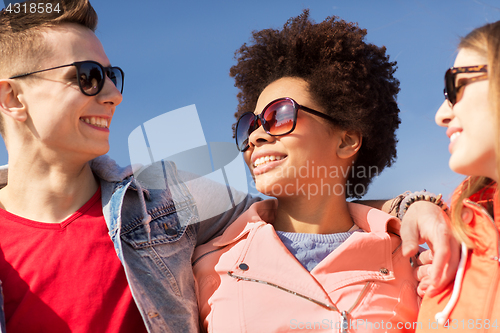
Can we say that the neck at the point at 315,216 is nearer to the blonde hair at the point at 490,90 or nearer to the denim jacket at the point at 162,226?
the denim jacket at the point at 162,226

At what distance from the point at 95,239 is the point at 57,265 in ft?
0.91

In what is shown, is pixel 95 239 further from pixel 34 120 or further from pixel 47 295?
pixel 34 120

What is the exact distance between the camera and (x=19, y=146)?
2951 millimetres

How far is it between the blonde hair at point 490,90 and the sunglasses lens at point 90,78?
2335mm

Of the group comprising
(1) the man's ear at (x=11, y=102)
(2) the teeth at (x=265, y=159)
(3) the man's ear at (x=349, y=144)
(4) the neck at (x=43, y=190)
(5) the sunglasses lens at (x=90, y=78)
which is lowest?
(4) the neck at (x=43, y=190)

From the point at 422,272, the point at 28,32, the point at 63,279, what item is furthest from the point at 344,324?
the point at 28,32

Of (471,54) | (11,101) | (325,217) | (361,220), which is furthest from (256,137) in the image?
(11,101)

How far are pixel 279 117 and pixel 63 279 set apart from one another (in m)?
1.87

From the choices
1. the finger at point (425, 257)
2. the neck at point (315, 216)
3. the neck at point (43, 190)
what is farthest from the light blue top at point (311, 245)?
the neck at point (43, 190)

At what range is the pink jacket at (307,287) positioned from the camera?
2.58m

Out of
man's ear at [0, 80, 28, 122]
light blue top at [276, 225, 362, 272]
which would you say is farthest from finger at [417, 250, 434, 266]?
man's ear at [0, 80, 28, 122]

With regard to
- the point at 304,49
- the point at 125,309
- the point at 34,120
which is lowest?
the point at 125,309

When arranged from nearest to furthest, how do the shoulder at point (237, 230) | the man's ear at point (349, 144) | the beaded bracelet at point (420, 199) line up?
the beaded bracelet at point (420, 199), the shoulder at point (237, 230), the man's ear at point (349, 144)

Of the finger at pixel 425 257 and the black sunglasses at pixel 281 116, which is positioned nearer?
the finger at pixel 425 257
